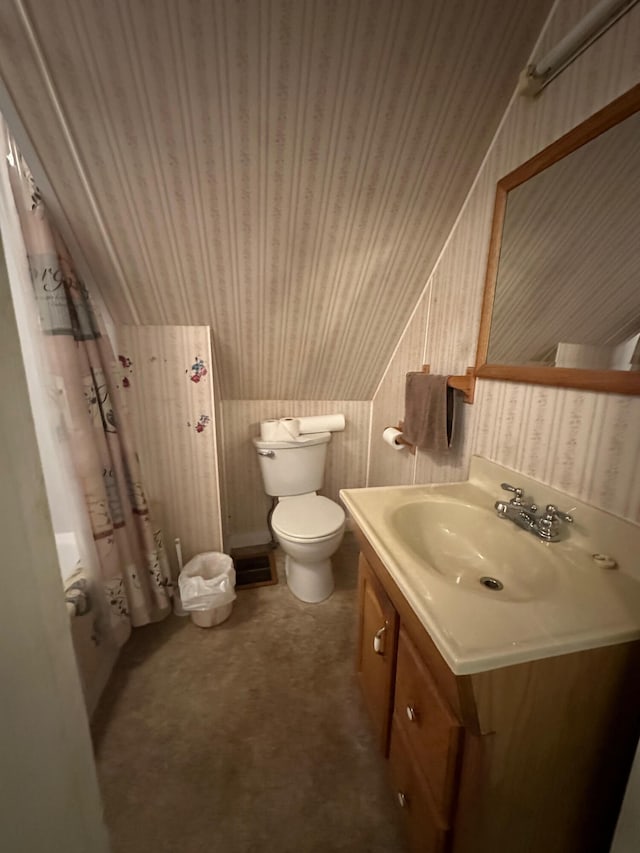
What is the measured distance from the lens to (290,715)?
1.23m

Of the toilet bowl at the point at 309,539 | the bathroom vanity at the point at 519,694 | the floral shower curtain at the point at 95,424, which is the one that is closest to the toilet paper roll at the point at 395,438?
Answer: the toilet bowl at the point at 309,539

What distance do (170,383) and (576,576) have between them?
171 cm

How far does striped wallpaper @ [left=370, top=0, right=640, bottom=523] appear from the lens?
77 cm

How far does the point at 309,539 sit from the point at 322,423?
2.66ft

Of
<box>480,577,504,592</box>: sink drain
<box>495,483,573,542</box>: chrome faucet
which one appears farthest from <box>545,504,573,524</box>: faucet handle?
<box>480,577,504,592</box>: sink drain

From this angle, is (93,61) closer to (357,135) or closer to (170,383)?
(357,135)

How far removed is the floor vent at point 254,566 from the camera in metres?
1.97

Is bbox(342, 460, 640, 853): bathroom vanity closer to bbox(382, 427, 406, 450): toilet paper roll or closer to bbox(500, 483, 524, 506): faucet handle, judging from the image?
bbox(500, 483, 524, 506): faucet handle

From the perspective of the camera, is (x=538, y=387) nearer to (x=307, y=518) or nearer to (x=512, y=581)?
(x=512, y=581)

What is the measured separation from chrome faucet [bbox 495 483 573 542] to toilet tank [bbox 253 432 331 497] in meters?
1.23

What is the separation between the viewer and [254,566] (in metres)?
2.13

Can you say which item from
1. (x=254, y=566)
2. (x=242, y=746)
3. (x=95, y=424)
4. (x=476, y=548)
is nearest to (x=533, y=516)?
(x=476, y=548)

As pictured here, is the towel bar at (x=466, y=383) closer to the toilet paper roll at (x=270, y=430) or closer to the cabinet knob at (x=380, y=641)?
the cabinet knob at (x=380, y=641)

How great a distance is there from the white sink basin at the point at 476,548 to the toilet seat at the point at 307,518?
0.69 metres
